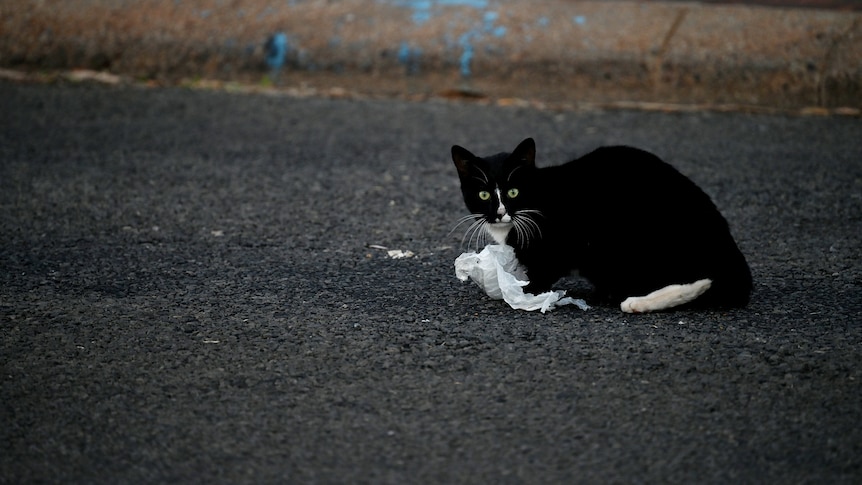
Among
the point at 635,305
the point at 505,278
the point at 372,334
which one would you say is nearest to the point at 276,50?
the point at 505,278

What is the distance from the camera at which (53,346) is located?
125 inches

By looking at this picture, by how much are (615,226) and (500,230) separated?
0.43 metres

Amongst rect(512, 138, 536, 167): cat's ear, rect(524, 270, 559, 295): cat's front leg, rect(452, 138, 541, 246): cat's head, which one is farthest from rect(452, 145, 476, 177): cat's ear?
rect(524, 270, 559, 295): cat's front leg

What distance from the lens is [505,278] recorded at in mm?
3451

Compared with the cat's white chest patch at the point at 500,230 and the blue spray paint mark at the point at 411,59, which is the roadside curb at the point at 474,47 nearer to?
the blue spray paint mark at the point at 411,59

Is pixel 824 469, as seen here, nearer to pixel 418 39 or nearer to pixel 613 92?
pixel 613 92

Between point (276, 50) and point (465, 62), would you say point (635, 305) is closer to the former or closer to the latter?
point (465, 62)

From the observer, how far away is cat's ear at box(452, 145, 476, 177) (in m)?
3.52

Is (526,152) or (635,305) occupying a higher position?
(526,152)

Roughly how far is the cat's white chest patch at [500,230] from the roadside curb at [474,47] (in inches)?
116

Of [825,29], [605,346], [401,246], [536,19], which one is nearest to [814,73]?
[825,29]

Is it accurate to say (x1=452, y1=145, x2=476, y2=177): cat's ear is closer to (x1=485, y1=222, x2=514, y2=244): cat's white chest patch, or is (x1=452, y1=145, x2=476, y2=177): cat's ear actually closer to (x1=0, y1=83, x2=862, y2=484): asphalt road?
(x1=485, y1=222, x2=514, y2=244): cat's white chest patch

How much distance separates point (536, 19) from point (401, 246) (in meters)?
3.05

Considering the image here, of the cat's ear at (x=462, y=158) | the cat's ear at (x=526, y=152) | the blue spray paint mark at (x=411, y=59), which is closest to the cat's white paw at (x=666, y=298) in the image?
the cat's ear at (x=526, y=152)
